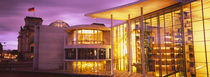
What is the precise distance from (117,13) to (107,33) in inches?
398

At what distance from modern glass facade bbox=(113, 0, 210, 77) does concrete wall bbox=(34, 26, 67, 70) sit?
1906 cm

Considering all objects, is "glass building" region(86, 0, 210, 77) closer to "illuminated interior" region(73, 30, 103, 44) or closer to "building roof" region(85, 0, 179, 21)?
"building roof" region(85, 0, 179, 21)

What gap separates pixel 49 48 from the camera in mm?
38000

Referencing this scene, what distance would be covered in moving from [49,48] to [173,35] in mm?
26620

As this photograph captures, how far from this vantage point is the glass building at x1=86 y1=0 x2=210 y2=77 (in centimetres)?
1995

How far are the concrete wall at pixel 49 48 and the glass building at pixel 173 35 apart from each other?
573 inches

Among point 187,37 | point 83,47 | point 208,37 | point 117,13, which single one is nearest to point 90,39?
point 83,47

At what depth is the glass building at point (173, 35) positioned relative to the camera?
1995cm

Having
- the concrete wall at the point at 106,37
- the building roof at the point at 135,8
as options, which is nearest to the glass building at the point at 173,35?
the building roof at the point at 135,8

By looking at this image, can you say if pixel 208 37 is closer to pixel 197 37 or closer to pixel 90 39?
pixel 197 37

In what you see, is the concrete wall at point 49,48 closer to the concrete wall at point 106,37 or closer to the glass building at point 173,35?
the concrete wall at point 106,37

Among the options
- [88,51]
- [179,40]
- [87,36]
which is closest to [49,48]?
[87,36]

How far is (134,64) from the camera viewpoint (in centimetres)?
3027

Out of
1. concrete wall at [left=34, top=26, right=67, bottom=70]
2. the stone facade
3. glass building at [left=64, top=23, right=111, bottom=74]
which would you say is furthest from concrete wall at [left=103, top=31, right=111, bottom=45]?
the stone facade
